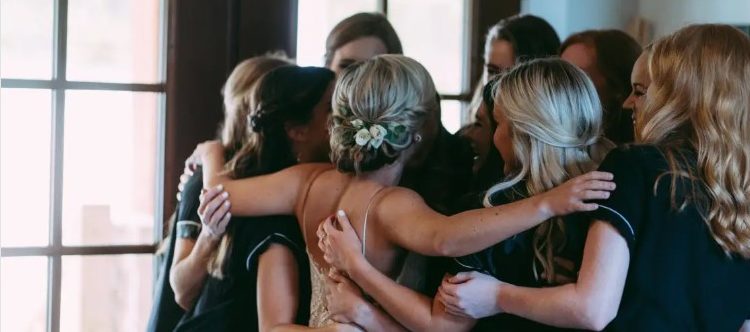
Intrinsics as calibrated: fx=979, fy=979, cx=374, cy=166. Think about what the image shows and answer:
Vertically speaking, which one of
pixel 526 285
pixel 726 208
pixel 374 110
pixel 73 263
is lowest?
pixel 73 263

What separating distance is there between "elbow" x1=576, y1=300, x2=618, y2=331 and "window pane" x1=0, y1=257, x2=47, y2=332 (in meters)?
1.27

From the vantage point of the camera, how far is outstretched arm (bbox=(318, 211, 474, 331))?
1.52m

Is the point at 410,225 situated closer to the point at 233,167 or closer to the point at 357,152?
the point at 357,152

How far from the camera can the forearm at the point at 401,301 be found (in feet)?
4.99

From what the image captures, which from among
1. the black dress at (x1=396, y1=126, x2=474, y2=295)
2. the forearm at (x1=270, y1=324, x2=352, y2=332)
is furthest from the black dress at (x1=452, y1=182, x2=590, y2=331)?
the forearm at (x1=270, y1=324, x2=352, y2=332)

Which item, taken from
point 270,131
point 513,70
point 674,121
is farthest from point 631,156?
point 270,131

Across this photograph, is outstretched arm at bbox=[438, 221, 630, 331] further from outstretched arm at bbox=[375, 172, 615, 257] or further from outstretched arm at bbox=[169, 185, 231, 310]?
outstretched arm at bbox=[169, 185, 231, 310]

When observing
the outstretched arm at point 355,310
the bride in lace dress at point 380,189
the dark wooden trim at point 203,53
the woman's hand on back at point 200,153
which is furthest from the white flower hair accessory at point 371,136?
the dark wooden trim at point 203,53

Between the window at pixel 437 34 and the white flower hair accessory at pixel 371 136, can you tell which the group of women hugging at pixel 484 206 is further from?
the window at pixel 437 34

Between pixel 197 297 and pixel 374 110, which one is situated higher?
pixel 374 110

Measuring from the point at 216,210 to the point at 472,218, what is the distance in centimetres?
51

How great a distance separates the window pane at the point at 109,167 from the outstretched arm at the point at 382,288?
75 cm

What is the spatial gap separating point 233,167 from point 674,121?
32.1 inches

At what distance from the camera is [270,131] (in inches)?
72.0
